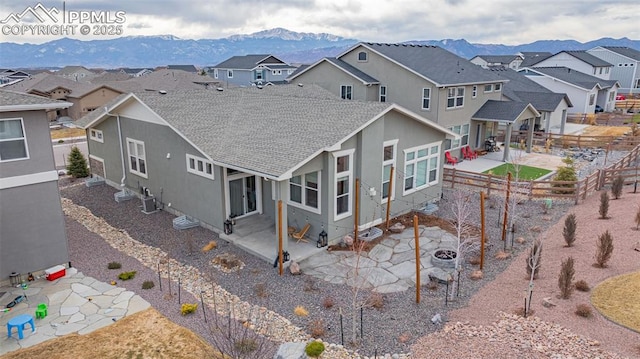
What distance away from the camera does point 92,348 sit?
840cm

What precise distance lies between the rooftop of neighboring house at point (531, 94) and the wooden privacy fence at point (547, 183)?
40.5 feet

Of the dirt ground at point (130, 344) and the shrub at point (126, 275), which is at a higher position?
the shrub at point (126, 275)

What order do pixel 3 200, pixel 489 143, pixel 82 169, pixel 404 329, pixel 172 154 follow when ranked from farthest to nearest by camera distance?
pixel 489 143 < pixel 82 169 < pixel 172 154 < pixel 3 200 < pixel 404 329

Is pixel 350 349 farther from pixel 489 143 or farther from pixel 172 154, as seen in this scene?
pixel 489 143

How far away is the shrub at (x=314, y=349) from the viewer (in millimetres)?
7969

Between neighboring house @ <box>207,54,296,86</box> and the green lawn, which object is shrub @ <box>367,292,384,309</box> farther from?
neighboring house @ <box>207,54,296,86</box>

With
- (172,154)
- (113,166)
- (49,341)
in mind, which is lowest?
(49,341)

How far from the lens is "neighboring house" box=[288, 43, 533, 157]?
25.2m

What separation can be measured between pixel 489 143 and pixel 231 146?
67.1 feet

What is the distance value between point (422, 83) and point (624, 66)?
166ft

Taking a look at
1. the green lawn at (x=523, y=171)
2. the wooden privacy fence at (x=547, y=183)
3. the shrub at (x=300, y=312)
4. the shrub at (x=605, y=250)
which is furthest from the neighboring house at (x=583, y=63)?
the shrub at (x=300, y=312)

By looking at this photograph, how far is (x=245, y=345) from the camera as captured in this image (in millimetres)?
7992

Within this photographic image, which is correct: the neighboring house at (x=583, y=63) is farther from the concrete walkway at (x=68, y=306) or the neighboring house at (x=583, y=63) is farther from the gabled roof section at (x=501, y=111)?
the concrete walkway at (x=68, y=306)

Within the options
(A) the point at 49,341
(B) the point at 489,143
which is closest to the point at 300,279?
Result: (A) the point at 49,341
